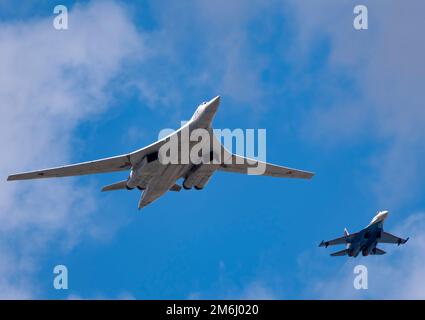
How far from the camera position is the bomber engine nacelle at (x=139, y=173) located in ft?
185

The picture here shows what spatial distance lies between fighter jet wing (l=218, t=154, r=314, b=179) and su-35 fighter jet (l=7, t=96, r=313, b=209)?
91 millimetres

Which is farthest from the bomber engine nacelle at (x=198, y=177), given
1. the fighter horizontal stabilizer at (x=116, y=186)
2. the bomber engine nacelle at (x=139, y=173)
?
the fighter horizontal stabilizer at (x=116, y=186)

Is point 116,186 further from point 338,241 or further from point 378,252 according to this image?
point 378,252

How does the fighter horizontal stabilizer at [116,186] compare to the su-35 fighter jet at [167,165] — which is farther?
the fighter horizontal stabilizer at [116,186]

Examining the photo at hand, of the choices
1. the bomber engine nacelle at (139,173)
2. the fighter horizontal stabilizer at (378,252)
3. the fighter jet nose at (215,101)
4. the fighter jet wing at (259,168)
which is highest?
the fighter jet nose at (215,101)

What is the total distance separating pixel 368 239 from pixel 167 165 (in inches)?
1474

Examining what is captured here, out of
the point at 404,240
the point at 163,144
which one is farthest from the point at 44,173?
the point at 404,240

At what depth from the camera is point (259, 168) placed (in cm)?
6481

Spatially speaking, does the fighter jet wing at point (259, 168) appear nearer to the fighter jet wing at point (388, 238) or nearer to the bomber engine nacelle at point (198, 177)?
the bomber engine nacelle at point (198, 177)

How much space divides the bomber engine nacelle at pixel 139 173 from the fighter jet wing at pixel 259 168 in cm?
750

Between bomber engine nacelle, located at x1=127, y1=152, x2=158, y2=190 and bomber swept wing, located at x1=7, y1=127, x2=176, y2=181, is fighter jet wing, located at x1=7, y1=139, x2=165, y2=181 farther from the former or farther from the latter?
bomber engine nacelle, located at x1=127, y1=152, x2=158, y2=190

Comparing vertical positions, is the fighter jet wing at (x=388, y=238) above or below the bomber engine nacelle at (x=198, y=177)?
above
